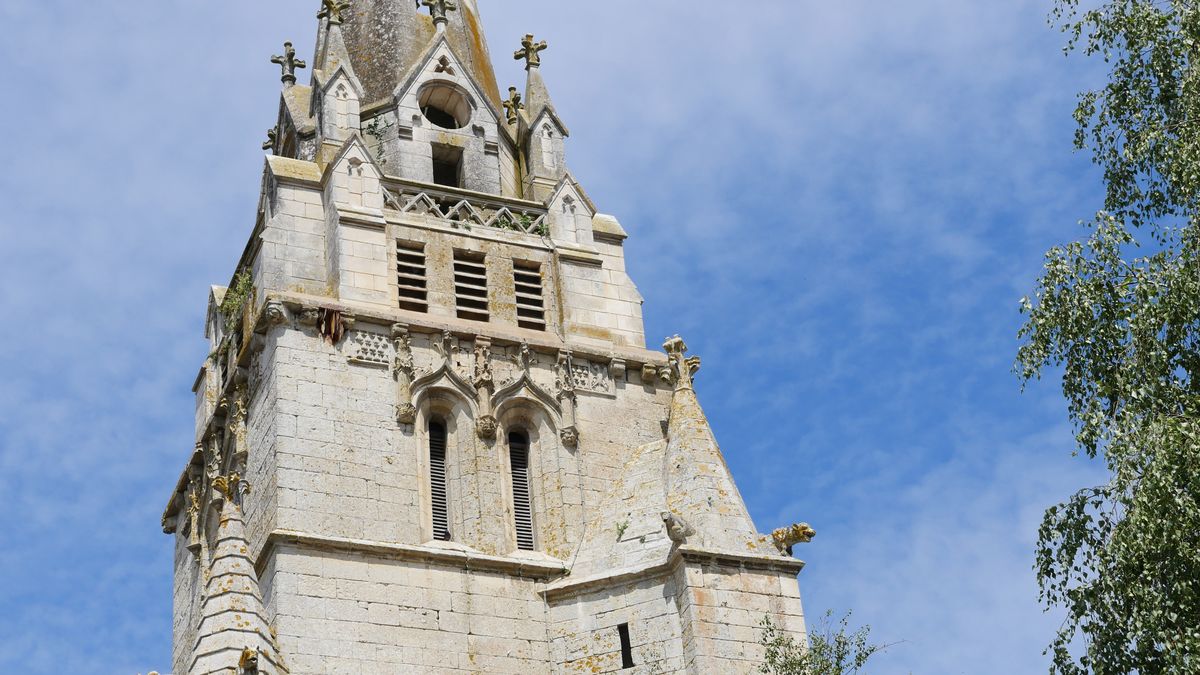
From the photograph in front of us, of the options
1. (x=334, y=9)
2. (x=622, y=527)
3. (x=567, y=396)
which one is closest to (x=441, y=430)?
(x=567, y=396)

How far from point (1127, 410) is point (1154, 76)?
4906mm

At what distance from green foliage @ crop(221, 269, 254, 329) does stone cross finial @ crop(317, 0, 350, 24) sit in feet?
18.0

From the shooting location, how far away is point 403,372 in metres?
30.6

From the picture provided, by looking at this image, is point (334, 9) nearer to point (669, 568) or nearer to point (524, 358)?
point (524, 358)

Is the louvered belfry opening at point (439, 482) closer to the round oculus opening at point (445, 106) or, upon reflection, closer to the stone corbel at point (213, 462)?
the stone corbel at point (213, 462)

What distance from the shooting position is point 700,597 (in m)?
26.9

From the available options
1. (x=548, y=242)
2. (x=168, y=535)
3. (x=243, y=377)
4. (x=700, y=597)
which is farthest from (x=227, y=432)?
(x=700, y=597)

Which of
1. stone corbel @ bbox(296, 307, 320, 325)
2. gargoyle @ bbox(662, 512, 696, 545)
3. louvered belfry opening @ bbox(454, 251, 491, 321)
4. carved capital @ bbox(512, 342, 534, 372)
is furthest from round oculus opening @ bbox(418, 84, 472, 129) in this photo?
gargoyle @ bbox(662, 512, 696, 545)

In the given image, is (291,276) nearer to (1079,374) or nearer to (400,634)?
(400,634)

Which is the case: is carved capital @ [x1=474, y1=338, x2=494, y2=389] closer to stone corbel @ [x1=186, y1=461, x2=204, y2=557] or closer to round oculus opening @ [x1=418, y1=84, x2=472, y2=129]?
stone corbel @ [x1=186, y1=461, x2=204, y2=557]

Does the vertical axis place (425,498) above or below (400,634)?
above

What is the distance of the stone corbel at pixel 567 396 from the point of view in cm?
3084

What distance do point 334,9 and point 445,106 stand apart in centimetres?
284

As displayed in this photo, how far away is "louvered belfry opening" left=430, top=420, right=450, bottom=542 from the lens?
97.1 feet
